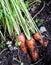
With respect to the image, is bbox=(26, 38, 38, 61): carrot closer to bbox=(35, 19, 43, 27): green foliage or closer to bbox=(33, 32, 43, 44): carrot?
bbox=(33, 32, 43, 44): carrot

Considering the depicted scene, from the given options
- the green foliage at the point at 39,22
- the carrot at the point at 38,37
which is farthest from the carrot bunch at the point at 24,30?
the green foliage at the point at 39,22

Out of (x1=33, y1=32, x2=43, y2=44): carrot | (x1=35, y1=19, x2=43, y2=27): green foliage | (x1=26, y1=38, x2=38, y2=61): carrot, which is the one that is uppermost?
(x1=35, y1=19, x2=43, y2=27): green foliage

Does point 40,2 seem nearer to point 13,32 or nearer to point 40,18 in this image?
point 40,18

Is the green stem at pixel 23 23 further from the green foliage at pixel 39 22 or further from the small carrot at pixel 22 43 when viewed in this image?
Answer: the green foliage at pixel 39 22

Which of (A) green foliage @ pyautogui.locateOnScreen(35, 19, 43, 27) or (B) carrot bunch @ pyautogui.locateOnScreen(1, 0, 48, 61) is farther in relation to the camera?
(A) green foliage @ pyautogui.locateOnScreen(35, 19, 43, 27)

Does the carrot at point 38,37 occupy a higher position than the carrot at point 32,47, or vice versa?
the carrot at point 38,37

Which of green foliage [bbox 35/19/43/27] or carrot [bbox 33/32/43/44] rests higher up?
green foliage [bbox 35/19/43/27]

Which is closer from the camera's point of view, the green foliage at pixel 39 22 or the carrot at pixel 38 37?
the carrot at pixel 38 37

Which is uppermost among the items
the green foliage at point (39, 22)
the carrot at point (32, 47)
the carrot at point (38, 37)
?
the green foliage at point (39, 22)

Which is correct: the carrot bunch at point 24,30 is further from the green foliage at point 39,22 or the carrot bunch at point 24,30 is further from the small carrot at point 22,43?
the green foliage at point 39,22

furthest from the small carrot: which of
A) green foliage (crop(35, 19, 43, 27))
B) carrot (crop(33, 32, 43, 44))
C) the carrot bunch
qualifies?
green foliage (crop(35, 19, 43, 27))

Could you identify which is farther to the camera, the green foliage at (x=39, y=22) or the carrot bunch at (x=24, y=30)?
the green foliage at (x=39, y=22)

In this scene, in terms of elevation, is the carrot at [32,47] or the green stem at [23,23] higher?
the green stem at [23,23]

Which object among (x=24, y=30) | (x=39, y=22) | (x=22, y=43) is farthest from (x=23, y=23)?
(x=39, y=22)
